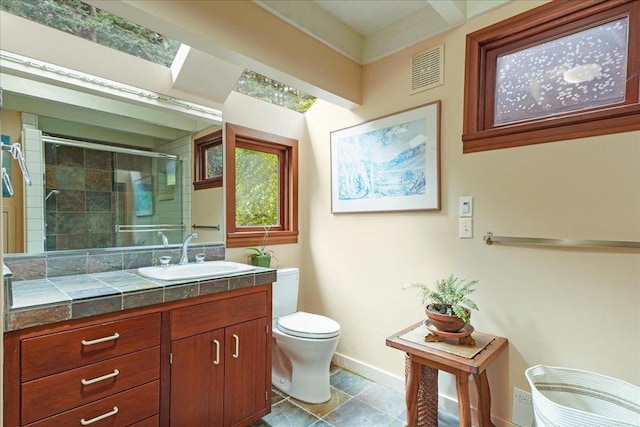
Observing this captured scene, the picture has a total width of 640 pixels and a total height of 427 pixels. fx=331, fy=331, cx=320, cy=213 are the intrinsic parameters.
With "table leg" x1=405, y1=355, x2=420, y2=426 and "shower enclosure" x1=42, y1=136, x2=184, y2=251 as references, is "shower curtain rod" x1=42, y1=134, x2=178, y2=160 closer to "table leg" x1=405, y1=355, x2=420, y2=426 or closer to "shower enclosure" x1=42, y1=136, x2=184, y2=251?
"shower enclosure" x1=42, y1=136, x2=184, y2=251

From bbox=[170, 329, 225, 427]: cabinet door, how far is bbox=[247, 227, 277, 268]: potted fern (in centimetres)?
81

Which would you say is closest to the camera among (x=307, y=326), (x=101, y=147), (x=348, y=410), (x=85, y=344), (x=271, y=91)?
(x=85, y=344)

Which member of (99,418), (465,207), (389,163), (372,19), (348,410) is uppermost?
(372,19)

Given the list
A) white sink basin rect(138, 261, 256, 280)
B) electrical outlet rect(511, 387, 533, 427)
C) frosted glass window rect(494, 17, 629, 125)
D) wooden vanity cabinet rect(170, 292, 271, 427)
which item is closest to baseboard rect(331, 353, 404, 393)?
electrical outlet rect(511, 387, 533, 427)

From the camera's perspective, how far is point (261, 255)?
2479 mm

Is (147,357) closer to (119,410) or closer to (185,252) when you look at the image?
(119,410)

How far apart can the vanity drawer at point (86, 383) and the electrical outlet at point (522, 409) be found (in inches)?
70.1

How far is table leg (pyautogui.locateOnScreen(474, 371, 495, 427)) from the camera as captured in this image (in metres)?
1.71

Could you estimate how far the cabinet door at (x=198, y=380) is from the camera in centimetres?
153

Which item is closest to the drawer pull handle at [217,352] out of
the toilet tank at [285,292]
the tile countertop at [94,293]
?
the tile countertop at [94,293]

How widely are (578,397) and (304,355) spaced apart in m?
1.40

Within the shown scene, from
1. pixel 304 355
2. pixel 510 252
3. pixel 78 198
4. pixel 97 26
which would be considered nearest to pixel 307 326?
pixel 304 355

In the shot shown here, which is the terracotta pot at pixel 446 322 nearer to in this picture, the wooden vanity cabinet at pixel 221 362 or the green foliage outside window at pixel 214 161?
the wooden vanity cabinet at pixel 221 362

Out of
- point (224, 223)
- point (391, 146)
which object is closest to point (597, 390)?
point (391, 146)
